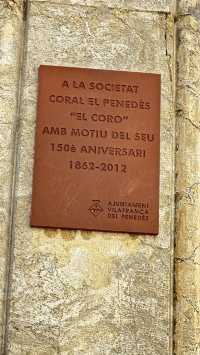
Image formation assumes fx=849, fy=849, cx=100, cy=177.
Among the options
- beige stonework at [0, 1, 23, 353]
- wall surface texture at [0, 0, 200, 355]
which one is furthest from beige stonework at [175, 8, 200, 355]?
beige stonework at [0, 1, 23, 353]

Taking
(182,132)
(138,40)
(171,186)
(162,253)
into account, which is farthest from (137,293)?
(138,40)

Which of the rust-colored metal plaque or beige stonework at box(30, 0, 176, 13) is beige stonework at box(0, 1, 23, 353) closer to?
the rust-colored metal plaque

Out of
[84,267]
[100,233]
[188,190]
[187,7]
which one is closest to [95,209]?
[100,233]

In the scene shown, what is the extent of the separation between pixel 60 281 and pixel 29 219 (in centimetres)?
39

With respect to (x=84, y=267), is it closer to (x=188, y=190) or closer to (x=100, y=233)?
(x=100, y=233)

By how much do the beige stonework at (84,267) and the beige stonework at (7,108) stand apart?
2.2 inches

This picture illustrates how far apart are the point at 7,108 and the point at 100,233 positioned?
91cm

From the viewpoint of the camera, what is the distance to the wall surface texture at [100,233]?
4.57m

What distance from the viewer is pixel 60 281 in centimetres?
463

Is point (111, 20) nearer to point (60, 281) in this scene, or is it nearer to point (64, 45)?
point (64, 45)

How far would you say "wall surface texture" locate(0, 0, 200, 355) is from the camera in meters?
4.57

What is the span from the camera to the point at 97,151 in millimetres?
4832

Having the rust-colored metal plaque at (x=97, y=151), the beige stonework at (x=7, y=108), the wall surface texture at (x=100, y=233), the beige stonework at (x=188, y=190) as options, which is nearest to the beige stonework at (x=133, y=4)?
the wall surface texture at (x=100, y=233)

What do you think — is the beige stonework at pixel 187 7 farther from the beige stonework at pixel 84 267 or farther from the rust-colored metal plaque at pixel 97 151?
the rust-colored metal plaque at pixel 97 151
